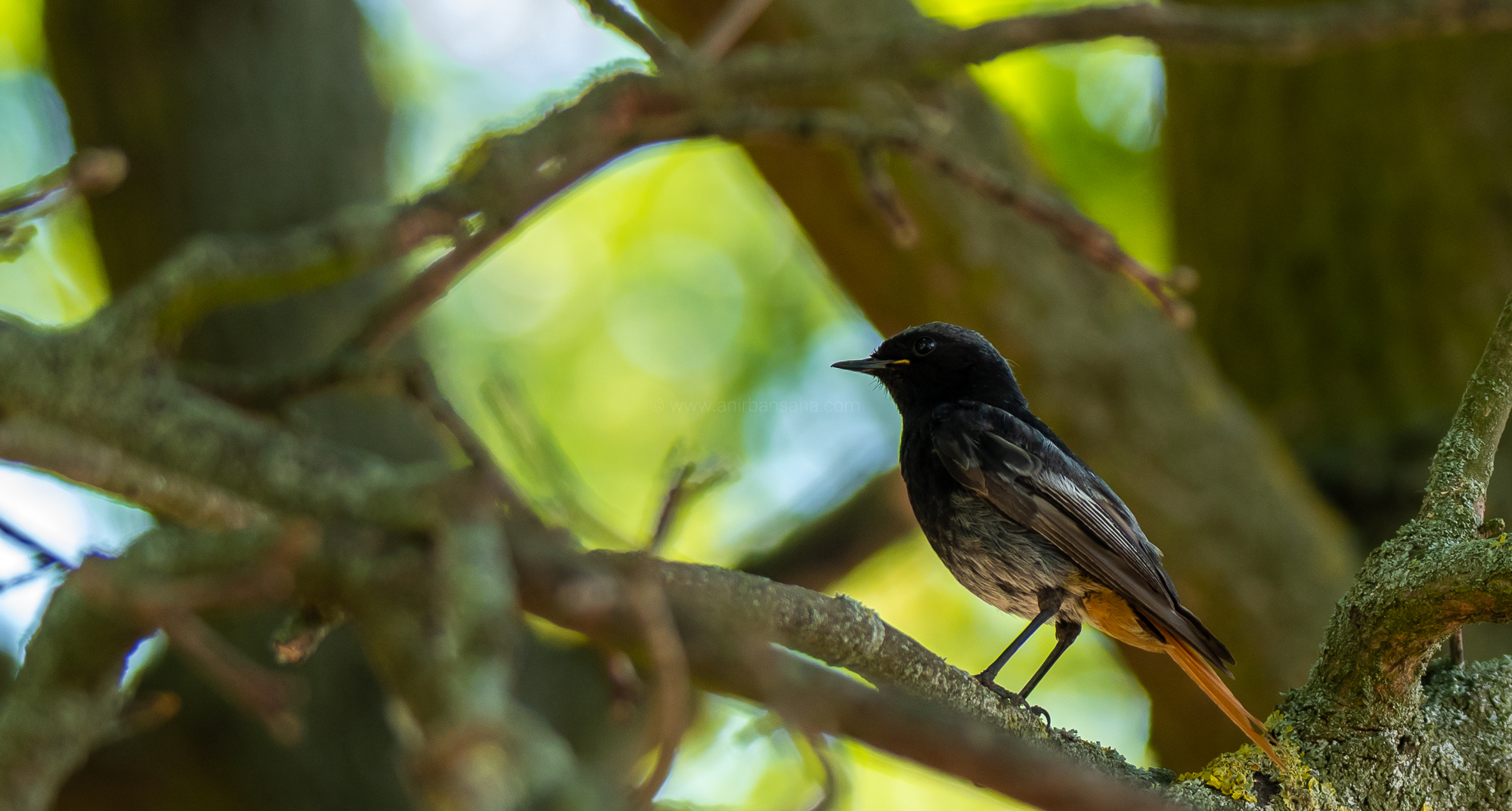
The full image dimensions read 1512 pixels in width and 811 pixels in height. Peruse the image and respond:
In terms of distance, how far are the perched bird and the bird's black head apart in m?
0.10

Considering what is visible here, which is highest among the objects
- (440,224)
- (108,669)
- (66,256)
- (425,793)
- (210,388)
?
(425,793)

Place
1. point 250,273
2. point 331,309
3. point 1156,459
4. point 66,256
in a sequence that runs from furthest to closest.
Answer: point 66,256, point 331,309, point 1156,459, point 250,273

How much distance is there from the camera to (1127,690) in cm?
971

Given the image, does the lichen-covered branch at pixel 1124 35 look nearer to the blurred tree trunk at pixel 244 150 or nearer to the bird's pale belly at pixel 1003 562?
the bird's pale belly at pixel 1003 562

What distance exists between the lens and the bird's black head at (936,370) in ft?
15.1

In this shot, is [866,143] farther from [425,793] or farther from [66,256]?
[66,256]

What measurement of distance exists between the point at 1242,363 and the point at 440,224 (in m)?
5.22

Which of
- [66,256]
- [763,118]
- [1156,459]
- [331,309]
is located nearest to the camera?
[763,118]

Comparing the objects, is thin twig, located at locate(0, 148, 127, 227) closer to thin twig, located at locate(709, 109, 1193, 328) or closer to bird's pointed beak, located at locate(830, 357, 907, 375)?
thin twig, located at locate(709, 109, 1193, 328)

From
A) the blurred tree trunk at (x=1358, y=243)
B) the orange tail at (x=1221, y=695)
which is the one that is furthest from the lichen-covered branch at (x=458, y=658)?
the blurred tree trunk at (x=1358, y=243)

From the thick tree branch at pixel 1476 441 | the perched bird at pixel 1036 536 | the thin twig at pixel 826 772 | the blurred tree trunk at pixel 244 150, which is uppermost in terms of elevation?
the thick tree branch at pixel 1476 441

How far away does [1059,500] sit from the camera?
390cm

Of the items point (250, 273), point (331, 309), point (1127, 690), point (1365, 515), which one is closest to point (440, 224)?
point (250, 273)

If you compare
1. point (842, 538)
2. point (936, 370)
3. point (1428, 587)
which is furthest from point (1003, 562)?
point (842, 538)
